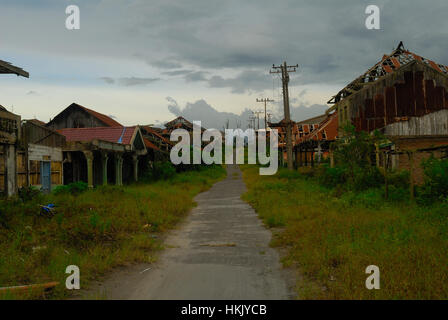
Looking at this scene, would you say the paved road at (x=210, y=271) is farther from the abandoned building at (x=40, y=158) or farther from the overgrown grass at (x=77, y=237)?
the abandoned building at (x=40, y=158)

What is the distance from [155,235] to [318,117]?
1718 inches

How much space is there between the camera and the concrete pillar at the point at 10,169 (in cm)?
1259

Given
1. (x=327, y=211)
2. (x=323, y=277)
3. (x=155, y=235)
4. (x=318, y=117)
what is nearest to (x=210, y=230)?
(x=155, y=235)

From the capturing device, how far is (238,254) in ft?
25.6

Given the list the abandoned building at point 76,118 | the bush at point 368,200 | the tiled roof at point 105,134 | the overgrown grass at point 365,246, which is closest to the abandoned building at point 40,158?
the tiled roof at point 105,134

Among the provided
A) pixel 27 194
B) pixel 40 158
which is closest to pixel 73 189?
pixel 40 158

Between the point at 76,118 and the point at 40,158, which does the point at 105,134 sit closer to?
the point at 40,158

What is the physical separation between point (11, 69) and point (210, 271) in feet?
30.3

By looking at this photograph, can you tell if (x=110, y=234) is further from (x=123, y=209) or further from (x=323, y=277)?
(x=323, y=277)

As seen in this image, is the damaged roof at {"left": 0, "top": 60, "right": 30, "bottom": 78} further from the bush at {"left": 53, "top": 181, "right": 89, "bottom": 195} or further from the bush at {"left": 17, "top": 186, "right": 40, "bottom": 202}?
the bush at {"left": 53, "top": 181, "right": 89, "bottom": 195}

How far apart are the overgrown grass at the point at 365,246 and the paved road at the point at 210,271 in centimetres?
45

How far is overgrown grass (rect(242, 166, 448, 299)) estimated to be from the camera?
5159mm

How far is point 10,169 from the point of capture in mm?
12734

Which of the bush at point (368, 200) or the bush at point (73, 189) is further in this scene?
the bush at point (73, 189)
